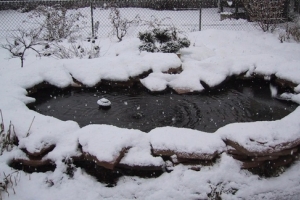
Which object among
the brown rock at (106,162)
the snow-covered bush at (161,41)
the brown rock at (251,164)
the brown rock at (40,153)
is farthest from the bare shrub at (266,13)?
the brown rock at (40,153)

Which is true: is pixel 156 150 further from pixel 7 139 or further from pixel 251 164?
pixel 7 139

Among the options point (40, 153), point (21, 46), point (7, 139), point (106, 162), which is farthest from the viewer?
point (21, 46)

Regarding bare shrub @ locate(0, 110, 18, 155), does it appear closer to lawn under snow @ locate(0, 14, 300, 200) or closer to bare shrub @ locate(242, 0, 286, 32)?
lawn under snow @ locate(0, 14, 300, 200)

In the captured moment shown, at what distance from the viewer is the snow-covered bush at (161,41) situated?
6.07m

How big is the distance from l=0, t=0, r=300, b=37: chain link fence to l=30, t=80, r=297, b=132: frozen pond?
4.48 m

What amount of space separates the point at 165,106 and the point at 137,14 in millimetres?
6965

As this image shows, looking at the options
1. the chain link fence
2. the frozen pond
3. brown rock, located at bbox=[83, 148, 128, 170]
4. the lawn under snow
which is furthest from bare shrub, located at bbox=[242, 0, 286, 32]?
brown rock, located at bbox=[83, 148, 128, 170]

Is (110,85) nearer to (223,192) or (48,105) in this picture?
(48,105)

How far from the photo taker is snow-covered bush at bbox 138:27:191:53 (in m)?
6.07

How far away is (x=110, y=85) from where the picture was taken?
Result: 457 centimetres

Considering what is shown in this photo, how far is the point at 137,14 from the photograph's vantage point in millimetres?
10258

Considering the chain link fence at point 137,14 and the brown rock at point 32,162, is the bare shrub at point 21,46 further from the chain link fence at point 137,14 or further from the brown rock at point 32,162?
the brown rock at point 32,162

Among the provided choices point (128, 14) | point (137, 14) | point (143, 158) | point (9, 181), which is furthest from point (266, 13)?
point (9, 181)

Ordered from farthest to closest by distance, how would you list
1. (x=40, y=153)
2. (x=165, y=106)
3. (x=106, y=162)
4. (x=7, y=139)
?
(x=165, y=106) → (x=7, y=139) → (x=40, y=153) → (x=106, y=162)
